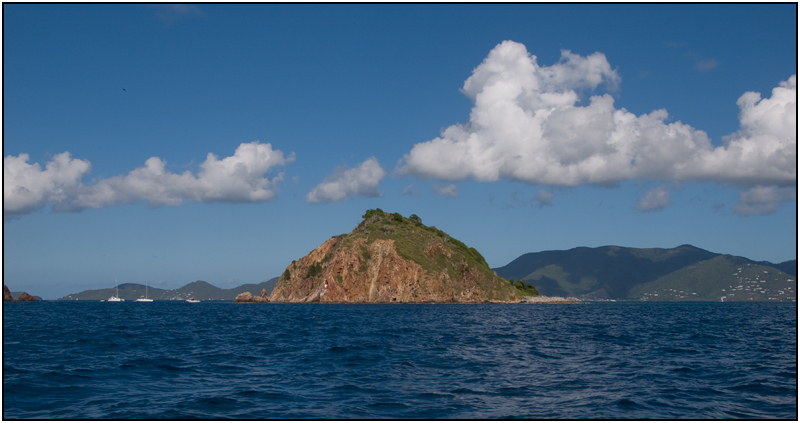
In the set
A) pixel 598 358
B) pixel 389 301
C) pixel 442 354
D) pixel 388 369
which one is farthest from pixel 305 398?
pixel 389 301

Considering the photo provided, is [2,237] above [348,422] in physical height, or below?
above

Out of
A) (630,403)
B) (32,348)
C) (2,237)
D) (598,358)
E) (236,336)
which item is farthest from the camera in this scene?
(236,336)

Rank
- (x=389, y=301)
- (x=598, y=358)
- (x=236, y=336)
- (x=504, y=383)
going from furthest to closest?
(x=389, y=301) < (x=236, y=336) < (x=598, y=358) < (x=504, y=383)

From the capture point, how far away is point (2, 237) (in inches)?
653

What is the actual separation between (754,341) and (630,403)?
29.9 m

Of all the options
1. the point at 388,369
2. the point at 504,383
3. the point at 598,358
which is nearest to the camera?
the point at 504,383

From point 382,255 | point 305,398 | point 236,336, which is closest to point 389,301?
point 382,255

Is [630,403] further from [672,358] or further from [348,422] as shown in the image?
[672,358]

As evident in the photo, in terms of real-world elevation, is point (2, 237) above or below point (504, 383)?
above

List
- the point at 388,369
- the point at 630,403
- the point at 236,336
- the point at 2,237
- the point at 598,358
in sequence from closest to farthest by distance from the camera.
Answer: the point at 2,237 → the point at 630,403 → the point at 388,369 → the point at 598,358 → the point at 236,336

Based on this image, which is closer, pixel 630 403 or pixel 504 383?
pixel 630 403

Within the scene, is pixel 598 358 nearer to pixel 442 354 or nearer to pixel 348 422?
pixel 442 354

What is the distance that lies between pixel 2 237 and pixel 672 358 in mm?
33147

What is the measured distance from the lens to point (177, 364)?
95.5 feet
